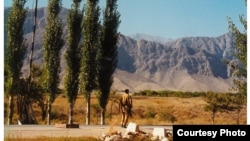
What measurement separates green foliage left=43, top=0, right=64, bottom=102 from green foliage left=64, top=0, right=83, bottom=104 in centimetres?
51

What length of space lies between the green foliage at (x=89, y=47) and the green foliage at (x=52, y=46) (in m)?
1.12

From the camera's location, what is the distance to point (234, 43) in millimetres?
15523

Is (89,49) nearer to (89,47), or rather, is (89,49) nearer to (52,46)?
(89,47)

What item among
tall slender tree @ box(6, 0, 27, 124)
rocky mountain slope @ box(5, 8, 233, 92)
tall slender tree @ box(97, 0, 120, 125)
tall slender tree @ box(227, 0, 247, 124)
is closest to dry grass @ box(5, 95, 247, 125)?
tall slender tree @ box(97, 0, 120, 125)

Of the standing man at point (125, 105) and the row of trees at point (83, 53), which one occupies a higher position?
the row of trees at point (83, 53)

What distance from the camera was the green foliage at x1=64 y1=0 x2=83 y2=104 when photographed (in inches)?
869

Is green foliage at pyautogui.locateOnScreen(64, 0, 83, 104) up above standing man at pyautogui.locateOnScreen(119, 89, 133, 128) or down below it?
above

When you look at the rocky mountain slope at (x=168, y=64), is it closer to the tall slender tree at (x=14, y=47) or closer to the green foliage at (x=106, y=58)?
the green foliage at (x=106, y=58)

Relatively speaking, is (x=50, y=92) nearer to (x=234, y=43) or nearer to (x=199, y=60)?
(x=234, y=43)

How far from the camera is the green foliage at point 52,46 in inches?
851

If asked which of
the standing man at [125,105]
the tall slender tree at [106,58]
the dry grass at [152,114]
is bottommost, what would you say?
the dry grass at [152,114]

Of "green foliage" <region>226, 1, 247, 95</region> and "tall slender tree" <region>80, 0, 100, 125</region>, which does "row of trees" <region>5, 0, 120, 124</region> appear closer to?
"tall slender tree" <region>80, 0, 100, 125</region>

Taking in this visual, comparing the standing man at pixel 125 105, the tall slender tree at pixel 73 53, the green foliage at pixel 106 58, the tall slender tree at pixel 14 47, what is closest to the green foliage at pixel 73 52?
the tall slender tree at pixel 73 53

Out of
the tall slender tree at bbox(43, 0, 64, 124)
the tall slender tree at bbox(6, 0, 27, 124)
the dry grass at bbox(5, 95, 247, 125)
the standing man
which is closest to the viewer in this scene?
the standing man
